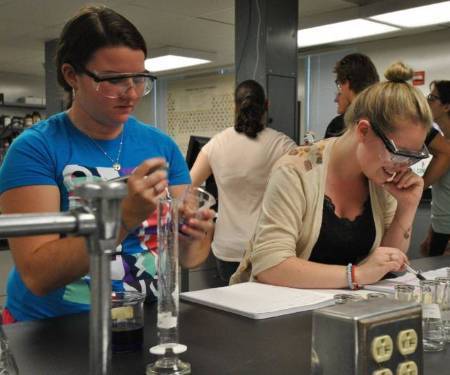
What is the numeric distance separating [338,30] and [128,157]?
4.11m

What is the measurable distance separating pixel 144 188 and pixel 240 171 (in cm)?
179

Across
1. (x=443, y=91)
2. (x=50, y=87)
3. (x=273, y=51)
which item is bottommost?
(x=443, y=91)

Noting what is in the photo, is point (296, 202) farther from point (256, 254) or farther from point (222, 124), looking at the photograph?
point (222, 124)

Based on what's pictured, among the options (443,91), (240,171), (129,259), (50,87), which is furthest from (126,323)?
(50,87)

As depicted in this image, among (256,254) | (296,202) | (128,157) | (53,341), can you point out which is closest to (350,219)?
(296,202)

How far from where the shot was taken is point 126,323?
0.96m

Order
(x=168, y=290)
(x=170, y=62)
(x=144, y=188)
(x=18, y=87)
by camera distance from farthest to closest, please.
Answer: (x=18, y=87) → (x=170, y=62) → (x=144, y=188) → (x=168, y=290)

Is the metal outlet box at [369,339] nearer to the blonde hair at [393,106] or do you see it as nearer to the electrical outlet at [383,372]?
the electrical outlet at [383,372]

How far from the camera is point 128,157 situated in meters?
1.42

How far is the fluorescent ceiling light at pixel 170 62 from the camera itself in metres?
6.68

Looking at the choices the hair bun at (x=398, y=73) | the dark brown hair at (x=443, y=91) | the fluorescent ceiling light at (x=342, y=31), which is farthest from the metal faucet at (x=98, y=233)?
the fluorescent ceiling light at (x=342, y=31)

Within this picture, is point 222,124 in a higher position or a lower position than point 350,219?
higher

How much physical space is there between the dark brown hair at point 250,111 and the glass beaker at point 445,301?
5.70ft

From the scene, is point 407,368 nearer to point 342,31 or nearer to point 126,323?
point 126,323
